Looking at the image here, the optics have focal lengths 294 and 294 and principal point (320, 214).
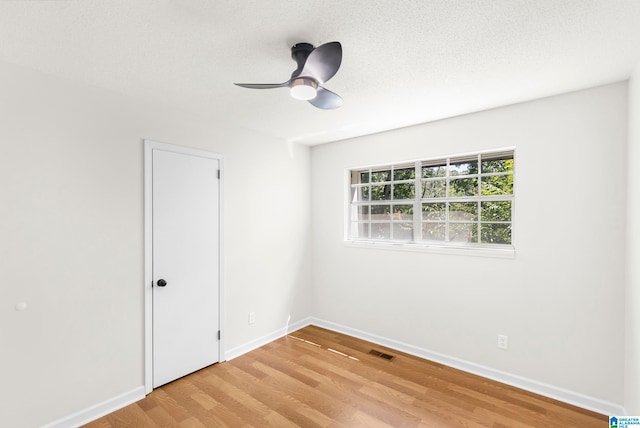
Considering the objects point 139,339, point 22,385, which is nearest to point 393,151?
point 139,339

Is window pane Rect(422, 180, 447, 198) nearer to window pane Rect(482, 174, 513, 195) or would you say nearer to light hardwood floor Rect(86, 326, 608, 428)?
window pane Rect(482, 174, 513, 195)

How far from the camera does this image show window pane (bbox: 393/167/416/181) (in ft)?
11.4

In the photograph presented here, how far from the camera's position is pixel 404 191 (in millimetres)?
3531

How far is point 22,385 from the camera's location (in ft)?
6.51

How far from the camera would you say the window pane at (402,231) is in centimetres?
348

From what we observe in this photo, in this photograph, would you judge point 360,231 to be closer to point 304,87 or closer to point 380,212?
point 380,212

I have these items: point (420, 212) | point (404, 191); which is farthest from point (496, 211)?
point (404, 191)

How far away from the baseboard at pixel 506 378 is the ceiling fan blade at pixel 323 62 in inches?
116

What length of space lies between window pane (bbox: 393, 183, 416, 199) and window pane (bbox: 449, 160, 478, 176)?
1.51 feet

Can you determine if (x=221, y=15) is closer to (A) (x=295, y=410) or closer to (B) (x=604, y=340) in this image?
(A) (x=295, y=410)

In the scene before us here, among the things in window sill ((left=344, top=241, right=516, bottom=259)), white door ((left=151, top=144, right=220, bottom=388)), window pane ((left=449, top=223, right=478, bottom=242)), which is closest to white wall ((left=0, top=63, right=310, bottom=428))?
white door ((left=151, top=144, right=220, bottom=388))

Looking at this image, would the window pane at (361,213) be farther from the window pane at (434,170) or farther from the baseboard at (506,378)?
the baseboard at (506,378)

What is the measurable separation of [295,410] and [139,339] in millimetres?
1466

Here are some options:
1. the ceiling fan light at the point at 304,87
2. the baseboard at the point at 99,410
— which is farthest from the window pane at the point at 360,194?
the baseboard at the point at 99,410
